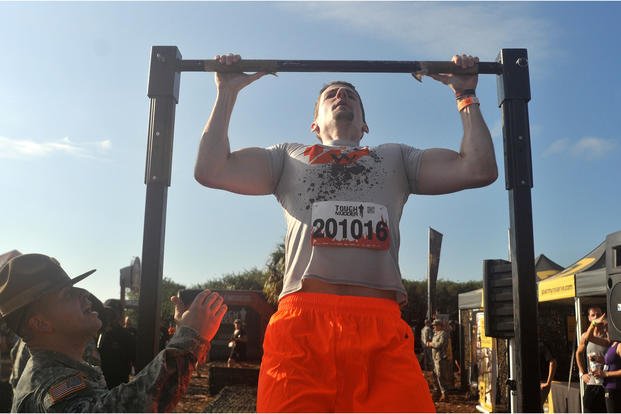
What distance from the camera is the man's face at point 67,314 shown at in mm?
2088

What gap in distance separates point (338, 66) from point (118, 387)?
159 cm

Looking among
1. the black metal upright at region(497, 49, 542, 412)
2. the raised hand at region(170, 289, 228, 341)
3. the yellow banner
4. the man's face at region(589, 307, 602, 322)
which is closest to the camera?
the raised hand at region(170, 289, 228, 341)

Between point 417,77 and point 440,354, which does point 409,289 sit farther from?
point 417,77

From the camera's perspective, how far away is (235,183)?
2549 mm

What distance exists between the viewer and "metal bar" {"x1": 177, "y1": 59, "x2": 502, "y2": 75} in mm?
2564

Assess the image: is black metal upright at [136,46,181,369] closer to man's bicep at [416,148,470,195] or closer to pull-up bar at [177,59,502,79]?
pull-up bar at [177,59,502,79]

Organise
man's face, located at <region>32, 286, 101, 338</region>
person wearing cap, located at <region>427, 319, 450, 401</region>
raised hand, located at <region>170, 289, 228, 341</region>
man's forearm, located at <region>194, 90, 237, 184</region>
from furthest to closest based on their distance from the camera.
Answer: person wearing cap, located at <region>427, 319, 450, 401</region> < man's forearm, located at <region>194, 90, 237, 184</region> < man's face, located at <region>32, 286, 101, 338</region> < raised hand, located at <region>170, 289, 228, 341</region>

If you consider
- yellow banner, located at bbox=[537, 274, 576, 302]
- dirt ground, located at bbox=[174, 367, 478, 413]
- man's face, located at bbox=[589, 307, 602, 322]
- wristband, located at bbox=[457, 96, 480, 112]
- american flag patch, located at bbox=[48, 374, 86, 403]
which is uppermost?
wristband, located at bbox=[457, 96, 480, 112]

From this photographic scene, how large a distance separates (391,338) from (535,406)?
63 centimetres

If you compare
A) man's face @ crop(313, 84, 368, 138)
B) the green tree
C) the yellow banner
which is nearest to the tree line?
the green tree

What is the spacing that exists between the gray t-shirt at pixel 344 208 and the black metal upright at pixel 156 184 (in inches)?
19.2

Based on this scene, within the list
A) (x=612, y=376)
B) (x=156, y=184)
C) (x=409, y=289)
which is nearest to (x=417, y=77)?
(x=156, y=184)

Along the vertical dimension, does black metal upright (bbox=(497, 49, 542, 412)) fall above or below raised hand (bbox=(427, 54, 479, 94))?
below

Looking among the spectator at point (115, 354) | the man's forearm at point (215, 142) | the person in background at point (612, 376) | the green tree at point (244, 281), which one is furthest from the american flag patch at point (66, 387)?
the green tree at point (244, 281)
